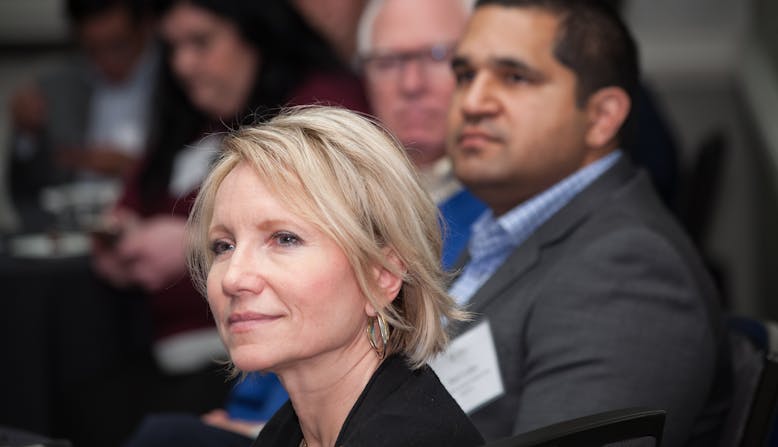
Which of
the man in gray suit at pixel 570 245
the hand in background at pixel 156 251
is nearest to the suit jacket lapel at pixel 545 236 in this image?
the man in gray suit at pixel 570 245

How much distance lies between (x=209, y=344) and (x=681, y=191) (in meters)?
2.10

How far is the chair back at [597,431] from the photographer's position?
1204 millimetres

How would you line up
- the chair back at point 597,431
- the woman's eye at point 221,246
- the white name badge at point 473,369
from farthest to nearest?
the white name badge at point 473,369 < the woman's eye at point 221,246 < the chair back at point 597,431

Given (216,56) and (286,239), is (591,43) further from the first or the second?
(216,56)

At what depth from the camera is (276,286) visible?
1.37 meters

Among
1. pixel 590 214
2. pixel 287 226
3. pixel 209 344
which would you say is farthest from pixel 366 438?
pixel 209 344

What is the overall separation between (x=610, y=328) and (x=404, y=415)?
0.53m

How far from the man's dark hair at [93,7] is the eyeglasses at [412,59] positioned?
6.91ft

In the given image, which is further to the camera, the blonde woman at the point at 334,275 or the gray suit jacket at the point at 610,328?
Result: the gray suit jacket at the point at 610,328

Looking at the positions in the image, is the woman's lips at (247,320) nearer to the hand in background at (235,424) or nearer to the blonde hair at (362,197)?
the blonde hair at (362,197)

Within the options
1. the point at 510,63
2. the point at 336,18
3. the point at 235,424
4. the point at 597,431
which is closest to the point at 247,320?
the point at 597,431

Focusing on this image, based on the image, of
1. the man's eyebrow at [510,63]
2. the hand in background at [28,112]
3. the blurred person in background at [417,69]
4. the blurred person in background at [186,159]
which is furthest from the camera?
the hand in background at [28,112]

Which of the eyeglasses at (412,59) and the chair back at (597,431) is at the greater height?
the chair back at (597,431)

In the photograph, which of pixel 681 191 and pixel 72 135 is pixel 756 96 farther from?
pixel 72 135
